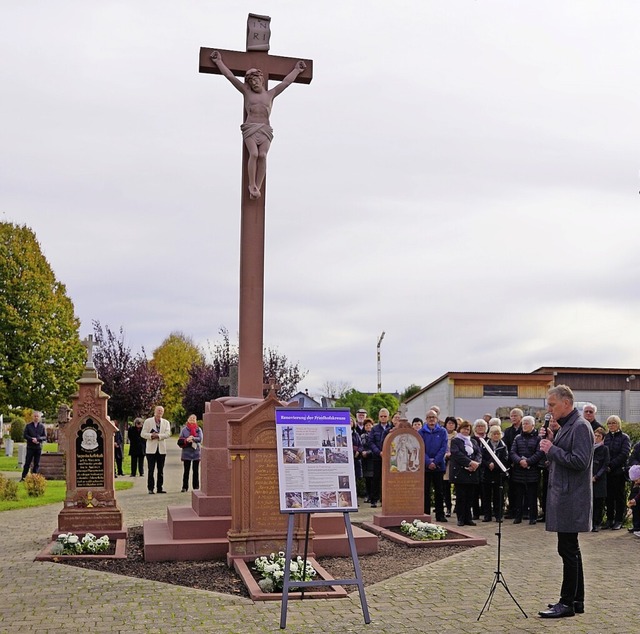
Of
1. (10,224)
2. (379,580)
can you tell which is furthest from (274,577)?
(10,224)

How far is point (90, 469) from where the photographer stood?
13.0 metres

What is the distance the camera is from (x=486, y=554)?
11477 millimetres

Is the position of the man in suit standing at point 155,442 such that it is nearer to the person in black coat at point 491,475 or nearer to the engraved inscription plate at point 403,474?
the engraved inscription plate at point 403,474

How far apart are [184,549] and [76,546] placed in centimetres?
142

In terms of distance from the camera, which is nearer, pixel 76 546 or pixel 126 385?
pixel 76 546

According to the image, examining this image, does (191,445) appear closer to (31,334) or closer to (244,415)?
(244,415)

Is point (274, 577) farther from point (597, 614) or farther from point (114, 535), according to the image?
point (114, 535)

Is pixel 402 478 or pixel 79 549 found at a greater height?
pixel 402 478

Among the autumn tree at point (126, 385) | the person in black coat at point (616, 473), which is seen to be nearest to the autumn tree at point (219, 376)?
the autumn tree at point (126, 385)

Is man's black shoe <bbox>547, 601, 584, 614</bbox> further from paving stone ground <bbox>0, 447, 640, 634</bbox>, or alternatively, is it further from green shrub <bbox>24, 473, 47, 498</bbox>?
green shrub <bbox>24, 473, 47, 498</bbox>

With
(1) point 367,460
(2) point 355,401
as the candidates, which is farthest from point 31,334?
(1) point 367,460

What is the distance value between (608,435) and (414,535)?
4250mm

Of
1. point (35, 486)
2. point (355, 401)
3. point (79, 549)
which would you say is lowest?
point (79, 549)

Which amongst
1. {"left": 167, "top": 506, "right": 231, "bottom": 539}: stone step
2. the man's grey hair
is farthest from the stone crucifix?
the man's grey hair
